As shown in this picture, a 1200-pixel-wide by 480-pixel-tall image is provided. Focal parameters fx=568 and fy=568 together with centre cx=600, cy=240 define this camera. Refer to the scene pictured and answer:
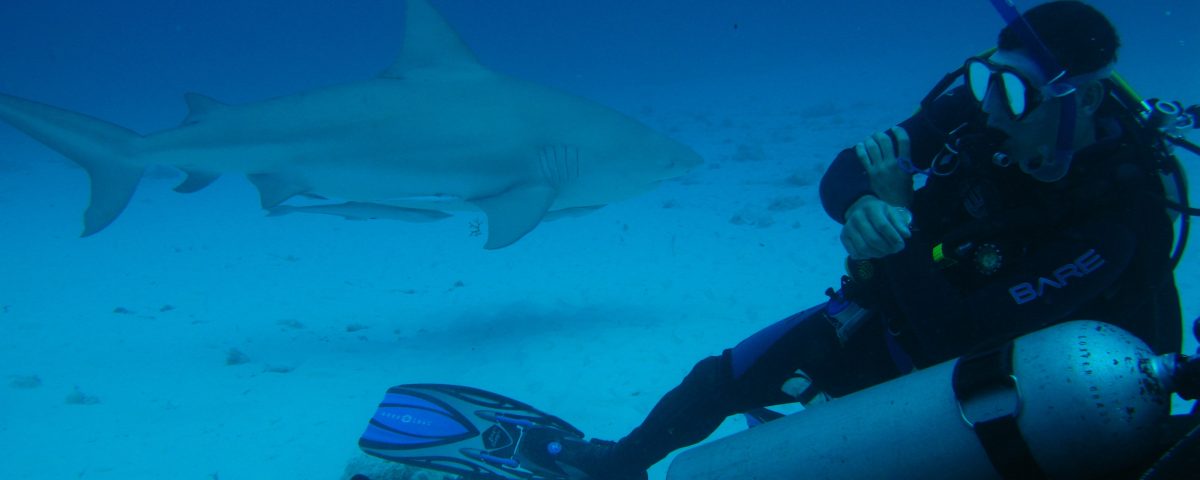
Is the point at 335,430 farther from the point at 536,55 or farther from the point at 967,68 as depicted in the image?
the point at 536,55

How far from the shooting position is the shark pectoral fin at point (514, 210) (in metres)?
→ 4.88

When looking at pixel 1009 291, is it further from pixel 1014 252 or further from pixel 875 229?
pixel 875 229

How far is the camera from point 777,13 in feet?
316

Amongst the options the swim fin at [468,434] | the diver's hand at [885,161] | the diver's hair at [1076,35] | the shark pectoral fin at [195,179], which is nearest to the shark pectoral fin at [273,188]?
the shark pectoral fin at [195,179]

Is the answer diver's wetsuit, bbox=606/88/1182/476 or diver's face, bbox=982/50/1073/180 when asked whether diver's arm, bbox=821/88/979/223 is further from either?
diver's face, bbox=982/50/1073/180

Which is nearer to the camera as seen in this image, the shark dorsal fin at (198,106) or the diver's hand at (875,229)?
the diver's hand at (875,229)

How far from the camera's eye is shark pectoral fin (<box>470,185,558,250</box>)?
488 cm

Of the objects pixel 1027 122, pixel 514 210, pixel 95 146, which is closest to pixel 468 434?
pixel 514 210

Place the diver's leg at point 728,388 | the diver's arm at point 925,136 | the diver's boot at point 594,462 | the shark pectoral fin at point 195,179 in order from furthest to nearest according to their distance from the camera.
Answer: the shark pectoral fin at point 195,179, the diver's boot at point 594,462, the diver's leg at point 728,388, the diver's arm at point 925,136

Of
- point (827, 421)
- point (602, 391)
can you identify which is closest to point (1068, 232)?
point (827, 421)

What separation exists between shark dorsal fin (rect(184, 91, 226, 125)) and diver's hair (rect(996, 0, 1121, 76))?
5.60 meters

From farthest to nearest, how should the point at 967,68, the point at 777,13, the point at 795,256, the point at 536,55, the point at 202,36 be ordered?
the point at 777,13 → the point at 202,36 → the point at 536,55 → the point at 795,256 → the point at 967,68

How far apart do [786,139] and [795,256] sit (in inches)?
451

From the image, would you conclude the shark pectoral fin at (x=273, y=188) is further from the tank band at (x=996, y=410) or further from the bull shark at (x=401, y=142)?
the tank band at (x=996, y=410)
